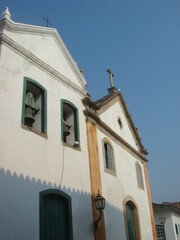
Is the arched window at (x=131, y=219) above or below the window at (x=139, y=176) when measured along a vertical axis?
below

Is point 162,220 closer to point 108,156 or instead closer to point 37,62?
point 108,156

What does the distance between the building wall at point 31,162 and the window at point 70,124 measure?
0.86ft

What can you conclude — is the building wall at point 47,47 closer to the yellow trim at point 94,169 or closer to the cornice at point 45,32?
the cornice at point 45,32

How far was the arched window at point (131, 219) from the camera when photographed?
12305 mm

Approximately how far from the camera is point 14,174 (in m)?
6.88

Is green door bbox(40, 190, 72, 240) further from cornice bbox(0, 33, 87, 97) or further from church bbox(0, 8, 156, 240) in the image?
cornice bbox(0, 33, 87, 97)

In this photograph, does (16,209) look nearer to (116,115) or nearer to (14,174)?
(14,174)

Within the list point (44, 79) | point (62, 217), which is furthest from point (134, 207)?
point (44, 79)

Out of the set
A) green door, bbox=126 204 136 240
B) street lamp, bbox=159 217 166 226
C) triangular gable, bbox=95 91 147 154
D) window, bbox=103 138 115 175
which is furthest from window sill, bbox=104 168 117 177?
street lamp, bbox=159 217 166 226

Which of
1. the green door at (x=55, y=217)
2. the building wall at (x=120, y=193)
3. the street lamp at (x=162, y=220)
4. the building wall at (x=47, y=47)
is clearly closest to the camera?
the green door at (x=55, y=217)

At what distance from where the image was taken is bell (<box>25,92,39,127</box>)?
26.9 feet

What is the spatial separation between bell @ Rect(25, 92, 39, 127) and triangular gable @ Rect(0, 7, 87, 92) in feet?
4.91

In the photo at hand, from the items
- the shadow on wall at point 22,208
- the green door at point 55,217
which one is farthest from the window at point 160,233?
the green door at point 55,217

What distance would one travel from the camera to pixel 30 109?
328 inches
